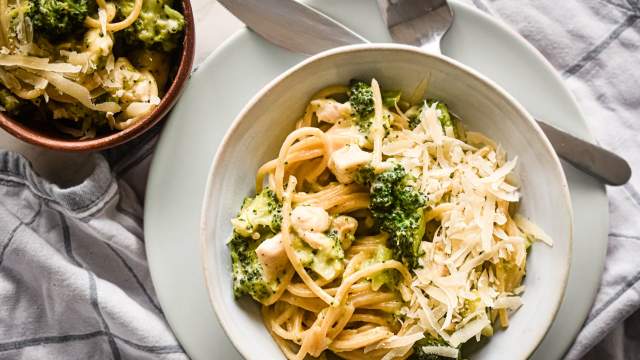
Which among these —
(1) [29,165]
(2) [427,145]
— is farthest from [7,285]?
(2) [427,145]

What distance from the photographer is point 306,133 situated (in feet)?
8.45

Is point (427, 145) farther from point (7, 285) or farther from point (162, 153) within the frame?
point (7, 285)

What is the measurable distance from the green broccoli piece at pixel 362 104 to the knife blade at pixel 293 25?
9.5 inches

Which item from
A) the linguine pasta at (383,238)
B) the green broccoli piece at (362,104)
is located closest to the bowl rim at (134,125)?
the linguine pasta at (383,238)

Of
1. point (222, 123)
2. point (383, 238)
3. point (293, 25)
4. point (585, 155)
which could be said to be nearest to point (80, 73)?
point (222, 123)

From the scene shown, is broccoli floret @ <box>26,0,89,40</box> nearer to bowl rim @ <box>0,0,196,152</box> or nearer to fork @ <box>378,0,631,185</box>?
bowl rim @ <box>0,0,196,152</box>

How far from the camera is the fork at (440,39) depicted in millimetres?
2689

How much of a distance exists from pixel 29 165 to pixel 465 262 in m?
1.75

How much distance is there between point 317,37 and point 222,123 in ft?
1.60

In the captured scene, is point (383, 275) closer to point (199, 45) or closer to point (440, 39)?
point (440, 39)

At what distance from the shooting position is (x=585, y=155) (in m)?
2.69

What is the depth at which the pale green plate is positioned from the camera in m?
2.72

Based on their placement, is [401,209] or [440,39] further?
[440,39]

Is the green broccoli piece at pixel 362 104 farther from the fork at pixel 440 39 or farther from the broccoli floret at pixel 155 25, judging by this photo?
the broccoli floret at pixel 155 25
